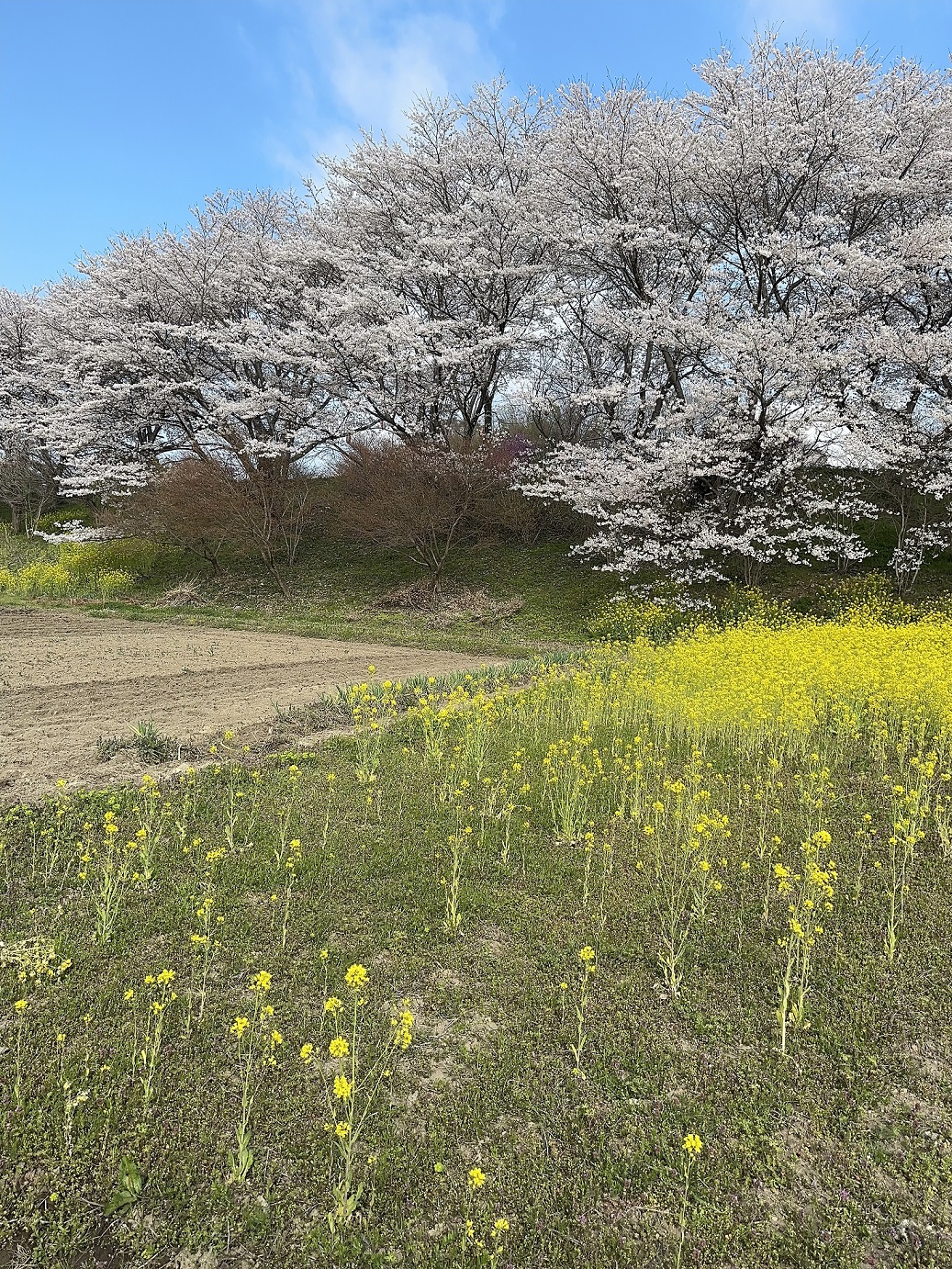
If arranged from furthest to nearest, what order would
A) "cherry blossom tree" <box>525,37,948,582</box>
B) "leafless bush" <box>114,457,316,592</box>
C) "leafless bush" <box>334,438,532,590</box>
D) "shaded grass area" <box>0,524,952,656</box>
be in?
"leafless bush" <box>114,457,316,592</box> → "leafless bush" <box>334,438,532,590</box> → "shaded grass area" <box>0,524,952,656</box> → "cherry blossom tree" <box>525,37,948,582</box>

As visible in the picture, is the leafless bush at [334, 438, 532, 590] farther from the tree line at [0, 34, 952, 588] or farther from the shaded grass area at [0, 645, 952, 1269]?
the shaded grass area at [0, 645, 952, 1269]

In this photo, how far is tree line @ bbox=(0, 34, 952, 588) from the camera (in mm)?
14367

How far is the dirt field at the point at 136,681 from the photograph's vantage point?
537 cm

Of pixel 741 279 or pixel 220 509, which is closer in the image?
pixel 741 279

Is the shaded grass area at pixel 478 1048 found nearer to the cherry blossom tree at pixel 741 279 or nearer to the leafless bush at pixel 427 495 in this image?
the cherry blossom tree at pixel 741 279

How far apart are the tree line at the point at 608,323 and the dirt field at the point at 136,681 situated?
660 centimetres

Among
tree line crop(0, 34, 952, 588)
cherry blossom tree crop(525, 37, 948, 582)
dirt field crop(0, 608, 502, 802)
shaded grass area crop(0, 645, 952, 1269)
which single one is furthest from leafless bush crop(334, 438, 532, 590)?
shaded grass area crop(0, 645, 952, 1269)

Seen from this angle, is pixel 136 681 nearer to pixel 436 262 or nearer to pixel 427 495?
pixel 427 495

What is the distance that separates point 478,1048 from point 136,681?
7.16 m

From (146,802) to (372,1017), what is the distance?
257 cm

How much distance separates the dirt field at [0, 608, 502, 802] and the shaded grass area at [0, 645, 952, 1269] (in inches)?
54.3

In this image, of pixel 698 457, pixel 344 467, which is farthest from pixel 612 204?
pixel 344 467

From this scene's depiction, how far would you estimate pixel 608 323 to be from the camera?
1596cm

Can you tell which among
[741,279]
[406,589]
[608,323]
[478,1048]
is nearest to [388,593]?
[406,589]
